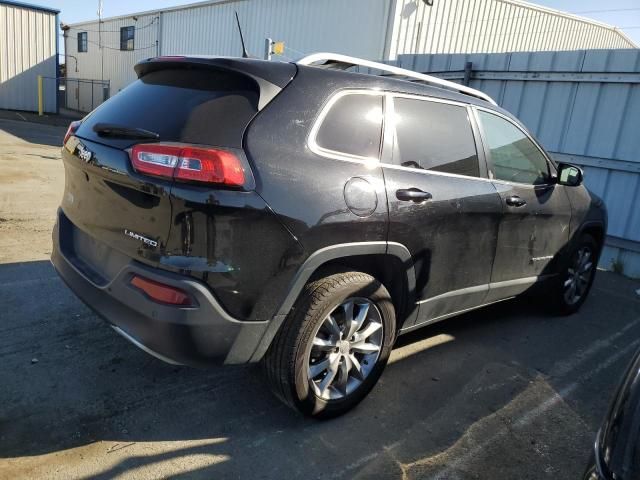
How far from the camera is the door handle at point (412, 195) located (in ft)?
9.19

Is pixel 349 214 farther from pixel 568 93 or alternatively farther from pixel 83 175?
pixel 568 93

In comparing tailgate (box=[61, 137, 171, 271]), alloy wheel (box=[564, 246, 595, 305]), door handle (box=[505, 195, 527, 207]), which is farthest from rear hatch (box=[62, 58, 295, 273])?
alloy wheel (box=[564, 246, 595, 305])

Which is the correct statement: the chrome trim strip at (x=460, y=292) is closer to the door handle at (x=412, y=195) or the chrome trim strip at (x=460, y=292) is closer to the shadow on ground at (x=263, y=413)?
the shadow on ground at (x=263, y=413)

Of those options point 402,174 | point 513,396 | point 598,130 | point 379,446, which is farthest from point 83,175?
point 598,130

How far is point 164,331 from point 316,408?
99 centimetres

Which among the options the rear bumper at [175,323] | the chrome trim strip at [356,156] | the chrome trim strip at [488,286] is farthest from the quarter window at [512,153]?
the rear bumper at [175,323]

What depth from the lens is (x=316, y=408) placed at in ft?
8.93

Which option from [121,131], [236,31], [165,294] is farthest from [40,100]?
[165,294]

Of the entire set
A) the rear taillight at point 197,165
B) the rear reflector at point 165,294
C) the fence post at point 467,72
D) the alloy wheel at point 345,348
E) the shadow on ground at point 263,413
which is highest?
the fence post at point 467,72

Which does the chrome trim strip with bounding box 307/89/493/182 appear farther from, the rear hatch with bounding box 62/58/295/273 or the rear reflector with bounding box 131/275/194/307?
the rear reflector with bounding box 131/275/194/307

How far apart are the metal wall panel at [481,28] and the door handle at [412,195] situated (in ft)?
34.0

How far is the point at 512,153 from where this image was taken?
12.5 feet

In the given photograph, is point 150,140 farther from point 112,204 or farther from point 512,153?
point 512,153

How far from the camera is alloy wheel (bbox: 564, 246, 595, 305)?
473 centimetres
